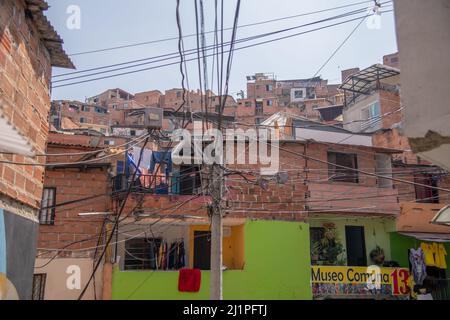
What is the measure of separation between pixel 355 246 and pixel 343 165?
4.04m

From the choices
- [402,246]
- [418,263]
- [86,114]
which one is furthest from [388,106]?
[86,114]

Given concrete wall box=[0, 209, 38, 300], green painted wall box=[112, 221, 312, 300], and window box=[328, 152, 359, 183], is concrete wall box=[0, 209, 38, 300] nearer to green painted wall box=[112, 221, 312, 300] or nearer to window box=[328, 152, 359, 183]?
green painted wall box=[112, 221, 312, 300]

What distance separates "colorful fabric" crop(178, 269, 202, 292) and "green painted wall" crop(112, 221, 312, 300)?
0.23 meters

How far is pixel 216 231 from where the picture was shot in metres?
10.5

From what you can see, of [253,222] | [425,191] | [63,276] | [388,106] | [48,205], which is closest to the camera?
[63,276]

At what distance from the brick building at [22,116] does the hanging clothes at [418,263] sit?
60.4ft

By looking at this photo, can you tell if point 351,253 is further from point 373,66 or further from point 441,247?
point 373,66

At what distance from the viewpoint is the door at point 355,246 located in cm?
2206

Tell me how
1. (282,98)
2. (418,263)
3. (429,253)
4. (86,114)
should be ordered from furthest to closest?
(282,98), (86,114), (429,253), (418,263)

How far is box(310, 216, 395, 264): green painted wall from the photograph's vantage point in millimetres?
22109

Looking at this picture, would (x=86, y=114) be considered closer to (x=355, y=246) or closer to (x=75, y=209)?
(x=75, y=209)

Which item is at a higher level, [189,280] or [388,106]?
[388,106]

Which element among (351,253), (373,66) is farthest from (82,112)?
(351,253)
